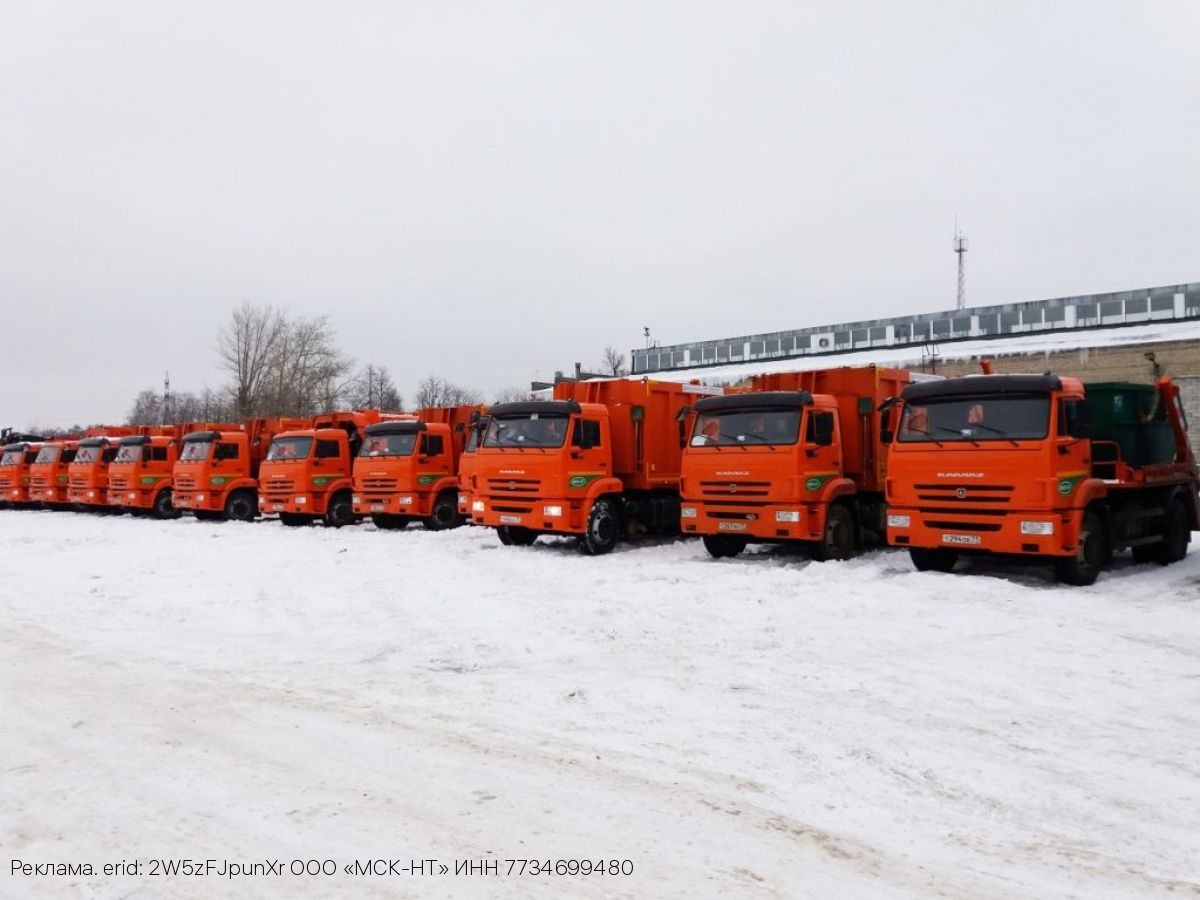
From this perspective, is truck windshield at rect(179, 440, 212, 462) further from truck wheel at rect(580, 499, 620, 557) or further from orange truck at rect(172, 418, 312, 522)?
truck wheel at rect(580, 499, 620, 557)

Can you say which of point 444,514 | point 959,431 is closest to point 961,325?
point 444,514

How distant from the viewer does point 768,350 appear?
198ft

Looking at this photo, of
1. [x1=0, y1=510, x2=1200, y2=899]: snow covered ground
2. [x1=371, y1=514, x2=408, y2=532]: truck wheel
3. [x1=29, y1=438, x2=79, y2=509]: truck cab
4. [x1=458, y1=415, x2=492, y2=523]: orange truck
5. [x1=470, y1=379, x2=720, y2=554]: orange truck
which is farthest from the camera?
[x1=29, y1=438, x2=79, y2=509]: truck cab

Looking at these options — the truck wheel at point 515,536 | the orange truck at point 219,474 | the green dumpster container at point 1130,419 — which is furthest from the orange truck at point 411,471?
the green dumpster container at point 1130,419

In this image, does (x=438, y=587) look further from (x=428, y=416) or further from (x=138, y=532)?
(x=138, y=532)

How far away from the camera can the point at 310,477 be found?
2350cm

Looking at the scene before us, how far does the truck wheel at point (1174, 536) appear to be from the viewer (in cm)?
1496

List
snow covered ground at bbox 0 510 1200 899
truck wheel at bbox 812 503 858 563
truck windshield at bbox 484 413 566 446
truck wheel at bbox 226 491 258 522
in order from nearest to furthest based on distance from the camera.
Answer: snow covered ground at bbox 0 510 1200 899, truck wheel at bbox 812 503 858 563, truck windshield at bbox 484 413 566 446, truck wheel at bbox 226 491 258 522

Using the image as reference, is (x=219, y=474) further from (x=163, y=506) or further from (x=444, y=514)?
(x=444, y=514)

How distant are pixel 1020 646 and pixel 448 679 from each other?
5.32 meters

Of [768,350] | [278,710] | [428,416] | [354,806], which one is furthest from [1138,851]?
[768,350]

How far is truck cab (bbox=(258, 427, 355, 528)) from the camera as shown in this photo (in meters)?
23.5

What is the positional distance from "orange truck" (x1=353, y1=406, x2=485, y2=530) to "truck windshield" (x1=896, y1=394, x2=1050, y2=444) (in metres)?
11.0

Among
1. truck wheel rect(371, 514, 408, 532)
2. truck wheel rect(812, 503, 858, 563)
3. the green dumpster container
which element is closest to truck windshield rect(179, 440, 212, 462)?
truck wheel rect(371, 514, 408, 532)
